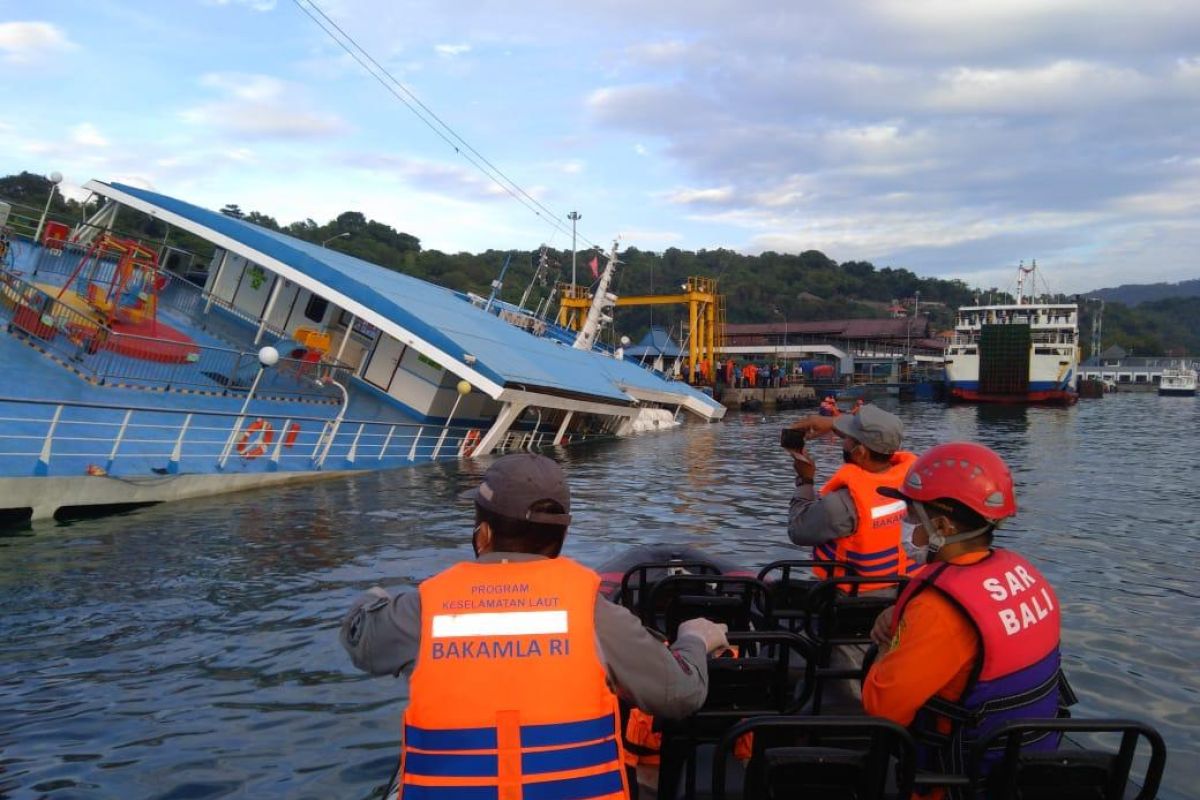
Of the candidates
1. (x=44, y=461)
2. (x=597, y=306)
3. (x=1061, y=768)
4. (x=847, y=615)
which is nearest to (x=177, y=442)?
(x=44, y=461)

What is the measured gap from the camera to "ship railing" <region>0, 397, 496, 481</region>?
13258mm

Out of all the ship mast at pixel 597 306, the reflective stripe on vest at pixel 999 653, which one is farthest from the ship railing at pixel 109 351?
the ship mast at pixel 597 306

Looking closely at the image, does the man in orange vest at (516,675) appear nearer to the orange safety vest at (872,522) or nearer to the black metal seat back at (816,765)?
the black metal seat back at (816,765)

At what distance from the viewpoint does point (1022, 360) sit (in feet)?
213

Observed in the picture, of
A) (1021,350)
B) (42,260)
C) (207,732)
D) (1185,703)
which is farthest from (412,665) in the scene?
(1021,350)

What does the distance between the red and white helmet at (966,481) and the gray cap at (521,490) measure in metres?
1.56

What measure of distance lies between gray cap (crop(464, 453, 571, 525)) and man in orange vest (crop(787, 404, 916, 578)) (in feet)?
11.5

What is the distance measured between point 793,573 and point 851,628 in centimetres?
559

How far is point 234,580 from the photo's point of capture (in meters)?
10.1

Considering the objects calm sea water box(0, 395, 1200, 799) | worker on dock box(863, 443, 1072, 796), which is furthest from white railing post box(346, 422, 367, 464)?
worker on dock box(863, 443, 1072, 796)

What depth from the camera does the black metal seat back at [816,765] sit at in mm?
2969

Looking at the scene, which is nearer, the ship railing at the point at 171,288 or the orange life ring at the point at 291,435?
the orange life ring at the point at 291,435

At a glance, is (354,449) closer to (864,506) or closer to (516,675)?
(864,506)

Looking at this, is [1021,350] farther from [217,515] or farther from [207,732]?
[207,732]
